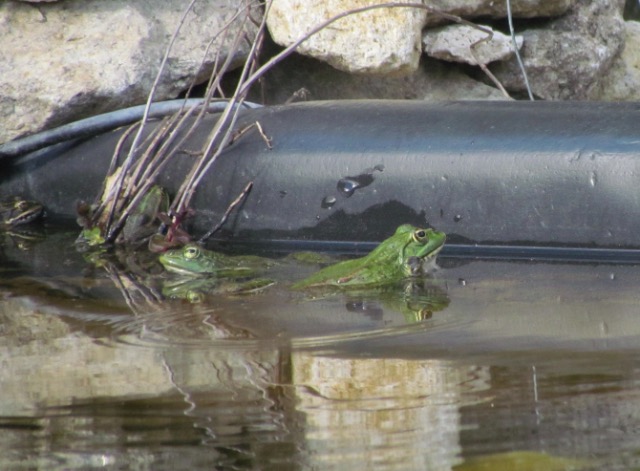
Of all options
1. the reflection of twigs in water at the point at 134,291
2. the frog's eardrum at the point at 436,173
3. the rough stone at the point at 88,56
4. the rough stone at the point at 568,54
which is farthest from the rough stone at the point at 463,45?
the reflection of twigs in water at the point at 134,291

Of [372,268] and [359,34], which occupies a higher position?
[359,34]

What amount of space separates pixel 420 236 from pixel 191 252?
0.83m

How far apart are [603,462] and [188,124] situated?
9.97 feet

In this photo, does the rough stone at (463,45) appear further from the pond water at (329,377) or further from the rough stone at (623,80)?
the pond water at (329,377)

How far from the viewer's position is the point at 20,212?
4.74m

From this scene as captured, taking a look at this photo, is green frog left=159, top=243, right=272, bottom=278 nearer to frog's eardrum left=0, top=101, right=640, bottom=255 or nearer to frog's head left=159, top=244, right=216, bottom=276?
frog's head left=159, top=244, right=216, bottom=276

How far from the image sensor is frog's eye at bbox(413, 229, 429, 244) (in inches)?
142

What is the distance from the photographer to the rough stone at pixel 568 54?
5.55 meters

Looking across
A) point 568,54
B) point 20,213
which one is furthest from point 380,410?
point 568,54

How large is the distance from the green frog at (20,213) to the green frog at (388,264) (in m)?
1.76

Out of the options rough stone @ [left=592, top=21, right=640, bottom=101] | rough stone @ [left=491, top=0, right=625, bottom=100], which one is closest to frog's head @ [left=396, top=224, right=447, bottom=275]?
rough stone @ [left=491, top=0, right=625, bottom=100]

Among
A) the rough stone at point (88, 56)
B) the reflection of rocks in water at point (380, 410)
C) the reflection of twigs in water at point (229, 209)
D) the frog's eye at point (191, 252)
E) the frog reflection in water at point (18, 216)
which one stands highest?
the rough stone at point (88, 56)

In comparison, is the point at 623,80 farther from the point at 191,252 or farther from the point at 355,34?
the point at 191,252

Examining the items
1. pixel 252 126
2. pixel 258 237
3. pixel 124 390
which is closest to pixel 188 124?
pixel 252 126
